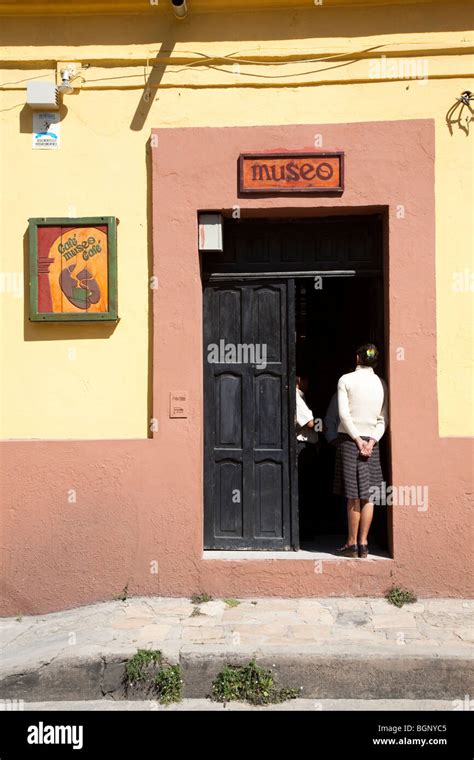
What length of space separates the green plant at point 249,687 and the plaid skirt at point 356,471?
1672 mm

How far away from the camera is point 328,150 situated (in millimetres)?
5469

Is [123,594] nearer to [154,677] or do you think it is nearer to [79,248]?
[154,677]

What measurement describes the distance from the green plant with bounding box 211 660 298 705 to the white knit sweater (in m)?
1.98

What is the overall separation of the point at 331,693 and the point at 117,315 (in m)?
3.14

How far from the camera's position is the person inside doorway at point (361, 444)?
5488mm

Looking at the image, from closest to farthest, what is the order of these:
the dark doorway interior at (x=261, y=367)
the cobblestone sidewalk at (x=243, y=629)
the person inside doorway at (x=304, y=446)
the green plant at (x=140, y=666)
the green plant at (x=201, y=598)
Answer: the green plant at (x=140, y=666) < the cobblestone sidewalk at (x=243, y=629) < the green plant at (x=201, y=598) < the dark doorway interior at (x=261, y=367) < the person inside doorway at (x=304, y=446)

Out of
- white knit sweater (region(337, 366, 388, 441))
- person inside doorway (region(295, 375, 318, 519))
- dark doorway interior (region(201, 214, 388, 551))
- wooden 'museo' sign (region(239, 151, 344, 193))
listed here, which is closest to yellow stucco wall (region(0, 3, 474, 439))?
wooden 'museo' sign (region(239, 151, 344, 193))

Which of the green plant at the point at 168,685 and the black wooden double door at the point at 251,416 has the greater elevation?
the black wooden double door at the point at 251,416

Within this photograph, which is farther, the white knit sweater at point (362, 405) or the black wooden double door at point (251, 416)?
the black wooden double door at point (251, 416)

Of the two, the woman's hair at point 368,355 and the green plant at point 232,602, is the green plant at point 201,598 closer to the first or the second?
the green plant at point 232,602

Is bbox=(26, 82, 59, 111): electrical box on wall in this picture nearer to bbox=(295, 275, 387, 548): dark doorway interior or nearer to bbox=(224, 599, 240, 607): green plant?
bbox=(295, 275, 387, 548): dark doorway interior

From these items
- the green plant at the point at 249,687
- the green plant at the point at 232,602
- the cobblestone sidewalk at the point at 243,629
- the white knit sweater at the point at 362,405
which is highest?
the white knit sweater at the point at 362,405

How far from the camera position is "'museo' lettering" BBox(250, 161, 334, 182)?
5469 mm

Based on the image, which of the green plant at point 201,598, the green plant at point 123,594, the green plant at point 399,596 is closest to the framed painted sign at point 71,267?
the green plant at point 123,594
